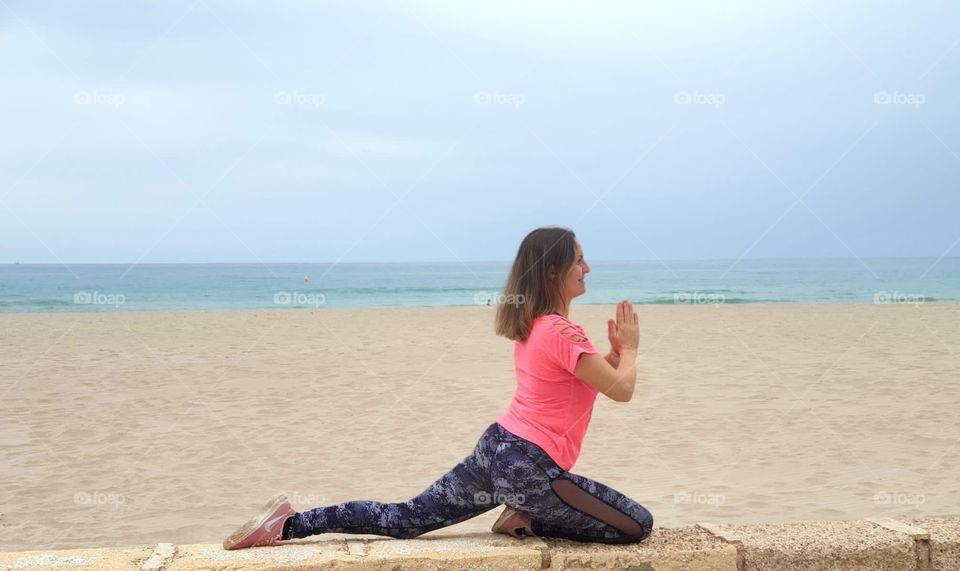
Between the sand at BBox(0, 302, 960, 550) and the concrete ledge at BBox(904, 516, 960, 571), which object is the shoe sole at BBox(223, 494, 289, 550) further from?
the concrete ledge at BBox(904, 516, 960, 571)

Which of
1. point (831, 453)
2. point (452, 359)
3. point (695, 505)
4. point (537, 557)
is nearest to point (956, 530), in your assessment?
point (537, 557)

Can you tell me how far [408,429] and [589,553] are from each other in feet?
16.9

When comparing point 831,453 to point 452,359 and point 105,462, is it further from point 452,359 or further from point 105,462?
point 452,359

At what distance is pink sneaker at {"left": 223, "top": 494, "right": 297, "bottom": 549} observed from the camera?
304 centimetres

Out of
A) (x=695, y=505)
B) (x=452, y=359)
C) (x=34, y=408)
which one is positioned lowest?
(x=695, y=505)

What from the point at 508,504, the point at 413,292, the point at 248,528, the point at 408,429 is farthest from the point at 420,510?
the point at 413,292

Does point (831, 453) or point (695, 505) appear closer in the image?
point (695, 505)

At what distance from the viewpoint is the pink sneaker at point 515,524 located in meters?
3.16

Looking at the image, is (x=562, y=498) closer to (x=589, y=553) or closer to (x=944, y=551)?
(x=589, y=553)

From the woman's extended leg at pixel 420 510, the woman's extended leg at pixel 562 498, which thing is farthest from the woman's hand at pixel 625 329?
the woman's extended leg at pixel 420 510

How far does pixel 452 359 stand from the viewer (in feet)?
43.6

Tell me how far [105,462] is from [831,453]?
20.1 ft

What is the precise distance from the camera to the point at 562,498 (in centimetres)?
306

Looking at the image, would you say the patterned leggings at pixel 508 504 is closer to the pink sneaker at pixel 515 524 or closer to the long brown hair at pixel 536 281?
the pink sneaker at pixel 515 524
